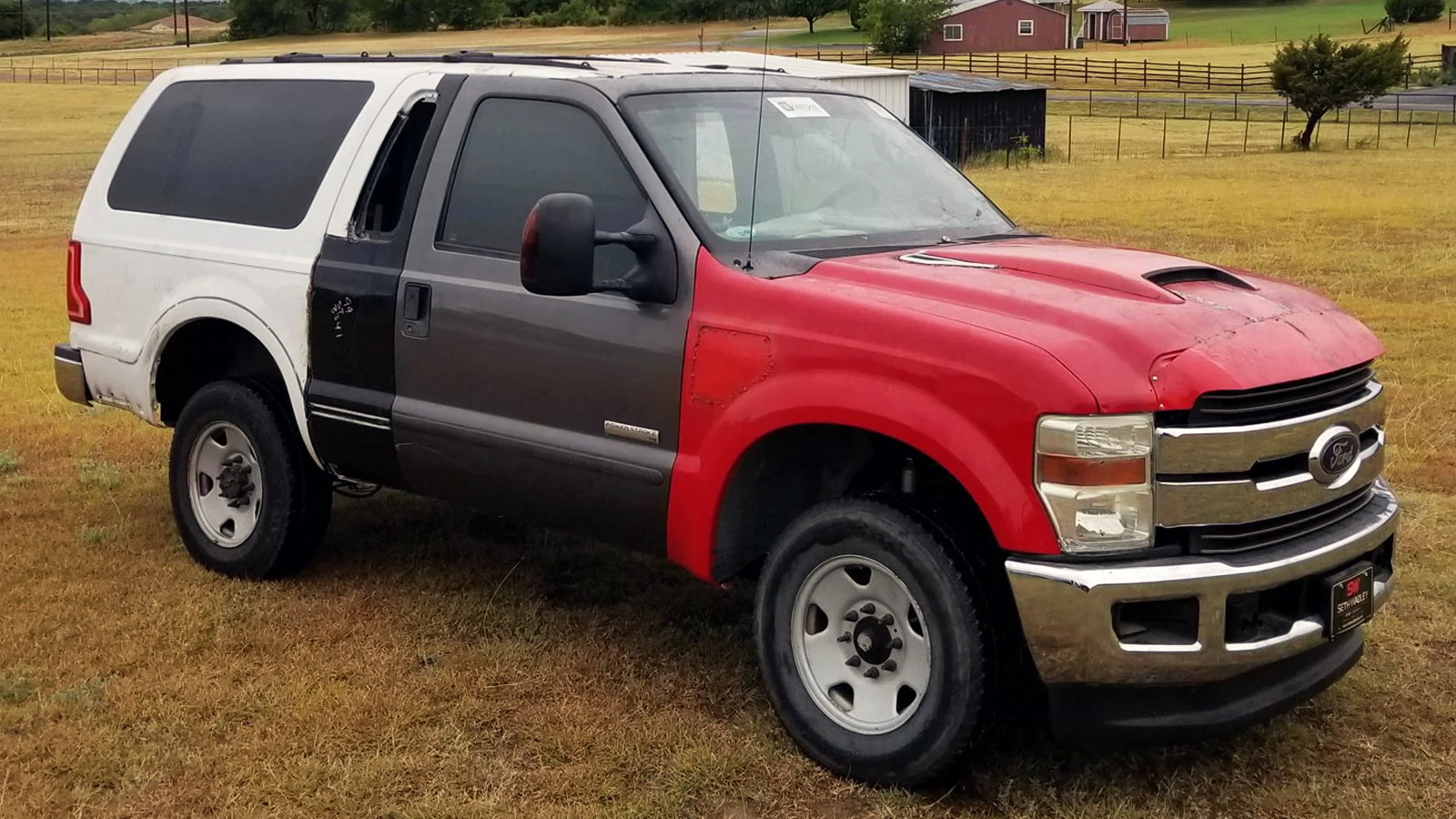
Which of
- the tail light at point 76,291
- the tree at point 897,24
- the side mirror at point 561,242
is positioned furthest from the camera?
the tree at point 897,24

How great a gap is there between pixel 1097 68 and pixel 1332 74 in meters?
31.7

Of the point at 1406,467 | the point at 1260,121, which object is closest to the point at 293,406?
the point at 1406,467

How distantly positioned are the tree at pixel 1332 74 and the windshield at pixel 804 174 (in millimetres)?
36146

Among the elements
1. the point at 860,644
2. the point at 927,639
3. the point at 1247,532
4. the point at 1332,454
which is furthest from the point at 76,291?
the point at 1332,454

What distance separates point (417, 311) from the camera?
4828 mm

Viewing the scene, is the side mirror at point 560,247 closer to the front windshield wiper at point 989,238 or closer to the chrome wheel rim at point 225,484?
the front windshield wiper at point 989,238

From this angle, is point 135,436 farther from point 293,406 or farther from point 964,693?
point 964,693

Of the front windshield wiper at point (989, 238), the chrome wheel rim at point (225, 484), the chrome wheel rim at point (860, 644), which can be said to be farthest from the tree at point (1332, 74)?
the chrome wheel rim at point (860, 644)

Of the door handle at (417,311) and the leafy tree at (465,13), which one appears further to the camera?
the leafy tree at (465,13)

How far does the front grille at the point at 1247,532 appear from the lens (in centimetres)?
351

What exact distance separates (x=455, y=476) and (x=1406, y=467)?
4.78 m

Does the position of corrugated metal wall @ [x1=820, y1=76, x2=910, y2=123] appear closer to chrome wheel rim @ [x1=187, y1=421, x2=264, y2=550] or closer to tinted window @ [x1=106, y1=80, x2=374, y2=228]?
tinted window @ [x1=106, y1=80, x2=374, y2=228]

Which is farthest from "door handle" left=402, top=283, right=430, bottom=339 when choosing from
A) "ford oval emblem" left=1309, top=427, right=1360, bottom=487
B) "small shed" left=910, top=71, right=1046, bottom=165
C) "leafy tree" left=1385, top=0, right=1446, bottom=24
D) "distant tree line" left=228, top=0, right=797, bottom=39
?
"leafy tree" left=1385, top=0, right=1446, bottom=24

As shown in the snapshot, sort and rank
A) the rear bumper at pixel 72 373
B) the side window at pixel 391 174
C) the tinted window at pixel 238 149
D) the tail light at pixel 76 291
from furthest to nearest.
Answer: the rear bumper at pixel 72 373 → the tail light at pixel 76 291 → the tinted window at pixel 238 149 → the side window at pixel 391 174
